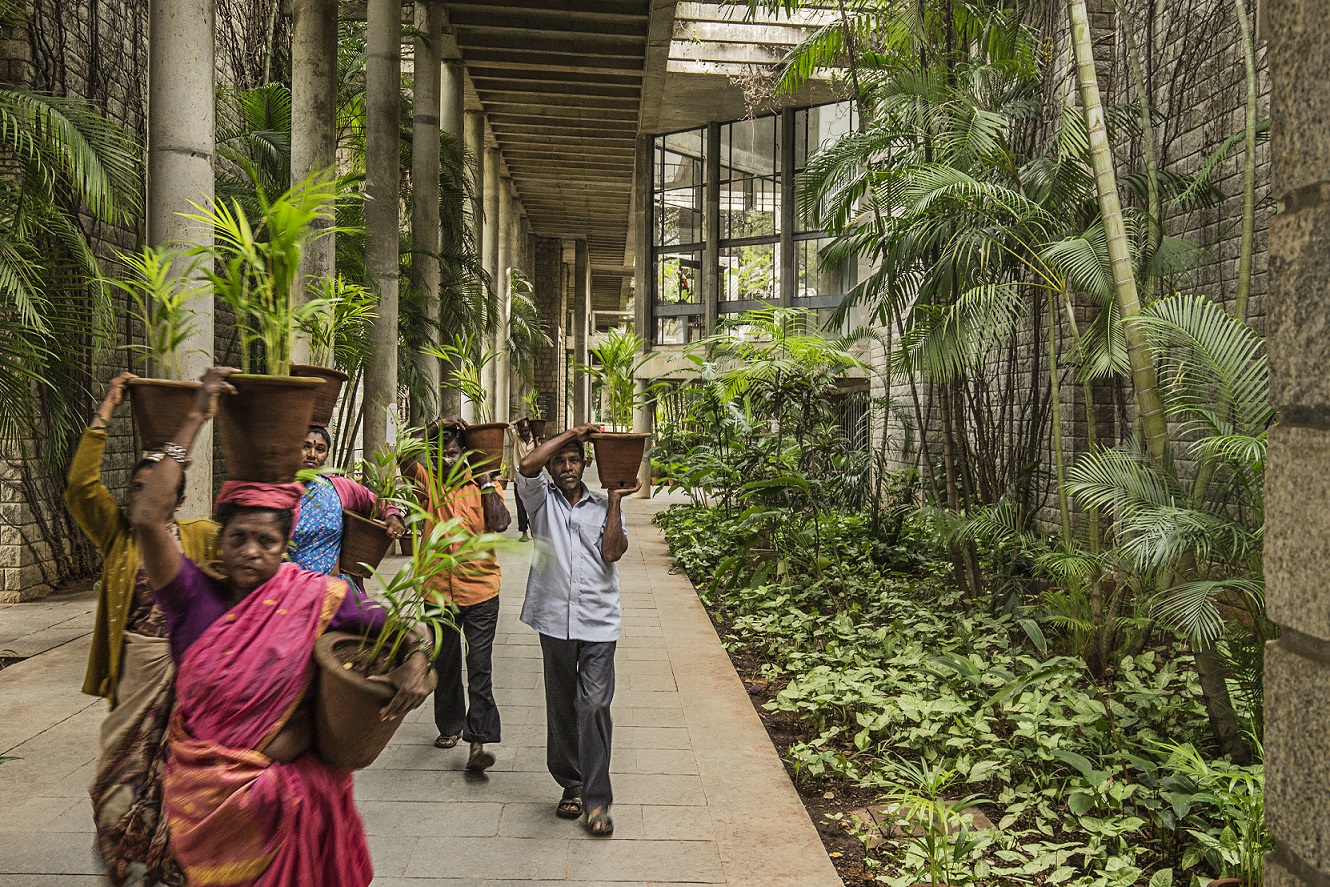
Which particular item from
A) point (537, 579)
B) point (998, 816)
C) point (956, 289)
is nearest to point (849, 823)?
point (998, 816)

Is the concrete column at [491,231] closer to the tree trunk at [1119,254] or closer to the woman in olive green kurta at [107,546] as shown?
the tree trunk at [1119,254]

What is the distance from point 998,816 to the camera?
4.27 meters

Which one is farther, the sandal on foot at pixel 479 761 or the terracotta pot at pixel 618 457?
the sandal on foot at pixel 479 761

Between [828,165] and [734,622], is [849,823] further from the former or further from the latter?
[828,165]

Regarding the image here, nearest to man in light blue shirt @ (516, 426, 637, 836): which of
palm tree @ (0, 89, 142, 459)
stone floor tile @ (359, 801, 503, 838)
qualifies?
stone floor tile @ (359, 801, 503, 838)

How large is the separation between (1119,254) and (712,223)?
14484 mm

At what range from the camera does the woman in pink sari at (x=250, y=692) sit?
6.82ft

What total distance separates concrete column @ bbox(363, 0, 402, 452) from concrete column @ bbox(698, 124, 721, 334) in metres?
10.2

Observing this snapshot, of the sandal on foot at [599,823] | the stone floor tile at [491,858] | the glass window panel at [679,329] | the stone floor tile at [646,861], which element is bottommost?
the stone floor tile at [646,861]

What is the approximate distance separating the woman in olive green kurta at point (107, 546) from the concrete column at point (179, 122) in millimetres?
2245

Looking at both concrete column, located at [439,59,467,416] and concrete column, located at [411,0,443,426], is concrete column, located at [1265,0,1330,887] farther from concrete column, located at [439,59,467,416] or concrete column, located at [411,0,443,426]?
concrete column, located at [439,59,467,416]

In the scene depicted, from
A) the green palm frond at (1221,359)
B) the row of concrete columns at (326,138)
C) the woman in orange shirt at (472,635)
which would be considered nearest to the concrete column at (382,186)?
the row of concrete columns at (326,138)

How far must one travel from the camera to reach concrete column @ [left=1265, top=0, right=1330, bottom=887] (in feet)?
5.25

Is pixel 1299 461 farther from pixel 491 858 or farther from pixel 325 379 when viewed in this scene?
pixel 491 858
